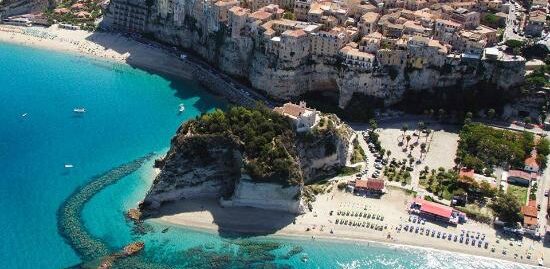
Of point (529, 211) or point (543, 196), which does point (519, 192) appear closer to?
point (543, 196)

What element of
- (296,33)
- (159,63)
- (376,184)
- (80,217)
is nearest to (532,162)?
(376,184)

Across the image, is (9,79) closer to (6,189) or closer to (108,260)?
(6,189)

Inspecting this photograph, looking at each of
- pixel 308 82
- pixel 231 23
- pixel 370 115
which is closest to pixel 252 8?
pixel 231 23

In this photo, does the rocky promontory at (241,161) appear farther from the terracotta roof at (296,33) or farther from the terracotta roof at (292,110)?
the terracotta roof at (296,33)

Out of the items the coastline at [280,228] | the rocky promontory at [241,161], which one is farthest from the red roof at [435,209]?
the rocky promontory at [241,161]

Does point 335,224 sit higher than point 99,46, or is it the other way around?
point 99,46

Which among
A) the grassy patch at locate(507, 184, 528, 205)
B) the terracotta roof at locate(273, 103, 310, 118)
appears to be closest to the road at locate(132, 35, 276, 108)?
the terracotta roof at locate(273, 103, 310, 118)

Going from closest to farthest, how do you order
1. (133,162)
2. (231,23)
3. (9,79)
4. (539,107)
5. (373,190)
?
1. (373,190)
2. (133,162)
3. (539,107)
4. (231,23)
5. (9,79)
